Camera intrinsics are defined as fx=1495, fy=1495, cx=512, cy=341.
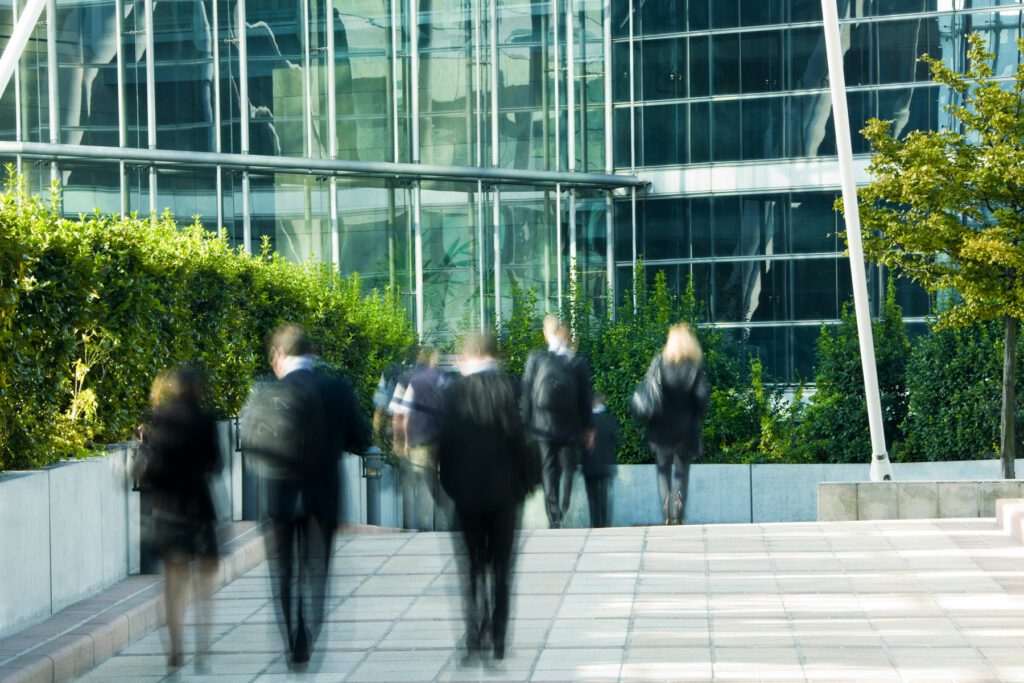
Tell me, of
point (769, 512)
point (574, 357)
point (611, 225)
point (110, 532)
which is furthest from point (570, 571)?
point (611, 225)

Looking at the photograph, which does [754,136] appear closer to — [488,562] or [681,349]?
[681,349]

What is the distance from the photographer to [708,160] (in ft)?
103

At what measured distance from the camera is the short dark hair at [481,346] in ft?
27.6

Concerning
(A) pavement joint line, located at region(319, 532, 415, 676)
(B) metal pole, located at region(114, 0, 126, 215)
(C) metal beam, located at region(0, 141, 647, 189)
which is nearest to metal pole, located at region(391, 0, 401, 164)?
(C) metal beam, located at region(0, 141, 647, 189)

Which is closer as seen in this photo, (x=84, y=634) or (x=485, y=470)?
(x=485, y=470)

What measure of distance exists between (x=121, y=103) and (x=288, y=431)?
2179 centimetres

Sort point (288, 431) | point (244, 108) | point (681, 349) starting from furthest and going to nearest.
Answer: point (244, 108) < point (681, 349) < point (288, 431)

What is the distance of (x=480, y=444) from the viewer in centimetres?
820

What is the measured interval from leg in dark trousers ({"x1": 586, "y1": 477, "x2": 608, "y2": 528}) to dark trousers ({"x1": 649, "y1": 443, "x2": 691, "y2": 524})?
581mm

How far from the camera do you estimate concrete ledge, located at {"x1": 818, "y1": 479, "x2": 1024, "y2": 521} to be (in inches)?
603

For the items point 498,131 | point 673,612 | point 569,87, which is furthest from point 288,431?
point 569,87

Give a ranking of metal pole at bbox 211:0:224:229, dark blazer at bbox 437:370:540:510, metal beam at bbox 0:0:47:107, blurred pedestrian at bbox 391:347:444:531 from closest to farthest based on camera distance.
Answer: dark blazer at bbox 437:370:540:510, metal beam at bbox 0:0:47:107, blurred pedestrian at bbox 391:347:444:531, metal pole at bbox 211:0:224:229

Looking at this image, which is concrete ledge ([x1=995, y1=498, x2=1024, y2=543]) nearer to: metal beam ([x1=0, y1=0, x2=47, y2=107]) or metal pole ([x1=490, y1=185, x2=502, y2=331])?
metal beam ([x1=0, y1=0, x2=47, y2=107])

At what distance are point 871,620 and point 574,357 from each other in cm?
434
